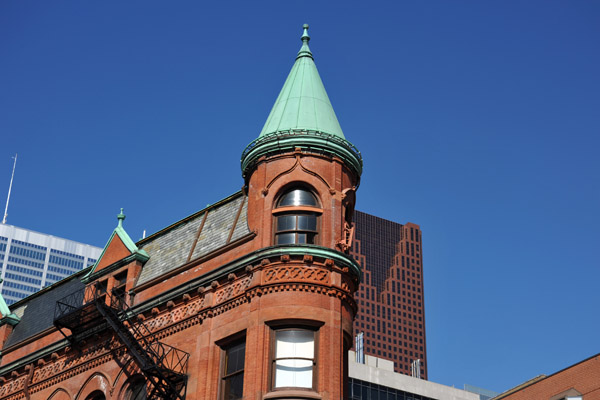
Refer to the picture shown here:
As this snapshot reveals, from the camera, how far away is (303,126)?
40.0 metres

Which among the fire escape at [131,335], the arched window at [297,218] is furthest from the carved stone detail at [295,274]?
the fire escape at [131,335]

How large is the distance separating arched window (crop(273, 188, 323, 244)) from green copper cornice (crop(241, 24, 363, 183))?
2000 millimetres

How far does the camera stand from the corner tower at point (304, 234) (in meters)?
34.9

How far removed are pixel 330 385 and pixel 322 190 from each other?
825cm

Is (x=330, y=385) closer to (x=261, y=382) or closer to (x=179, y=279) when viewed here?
(x=261, y=382)

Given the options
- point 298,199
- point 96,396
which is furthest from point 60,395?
point 298,199

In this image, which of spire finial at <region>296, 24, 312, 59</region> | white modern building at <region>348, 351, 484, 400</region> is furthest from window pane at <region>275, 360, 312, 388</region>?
white modern building at <region>348, 351, 484, 400</region>

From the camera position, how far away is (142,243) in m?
45.3

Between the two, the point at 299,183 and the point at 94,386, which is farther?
the point at 94,386

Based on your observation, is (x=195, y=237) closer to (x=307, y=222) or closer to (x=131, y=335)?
(x=131, y=335)

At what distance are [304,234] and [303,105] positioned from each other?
6.17 meters

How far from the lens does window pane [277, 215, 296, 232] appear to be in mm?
38250

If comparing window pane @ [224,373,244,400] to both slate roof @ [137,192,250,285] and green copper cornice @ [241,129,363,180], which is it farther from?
green copper cornice @ [241,129,363,180]

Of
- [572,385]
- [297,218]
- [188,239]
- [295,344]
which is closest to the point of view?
[295,344]
